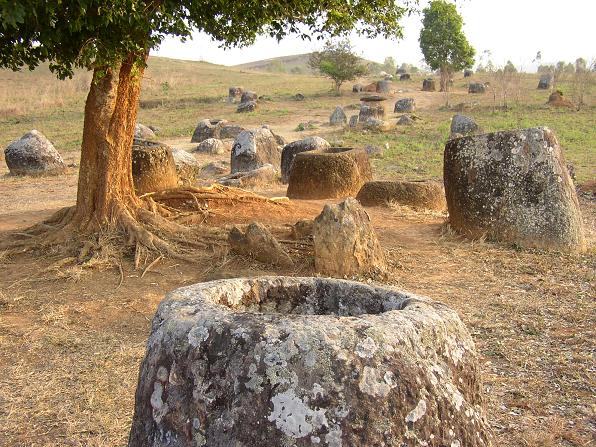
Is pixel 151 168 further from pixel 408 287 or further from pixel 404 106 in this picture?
pixel 404 106

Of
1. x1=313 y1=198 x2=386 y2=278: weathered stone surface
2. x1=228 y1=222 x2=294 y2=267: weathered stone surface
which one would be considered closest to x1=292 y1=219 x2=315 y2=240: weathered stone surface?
x1=228 y1=222 x2=294 y2=267: weathered stone surface

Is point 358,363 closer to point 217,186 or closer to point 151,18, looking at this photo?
point 151,18

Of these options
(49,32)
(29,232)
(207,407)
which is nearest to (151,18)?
(49,32)

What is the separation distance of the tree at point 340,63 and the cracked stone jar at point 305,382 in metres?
37.7

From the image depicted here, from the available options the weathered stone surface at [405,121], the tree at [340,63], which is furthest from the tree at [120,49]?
the tree at [340,63]

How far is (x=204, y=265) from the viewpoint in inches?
288

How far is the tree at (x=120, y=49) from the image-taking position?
5949 mm

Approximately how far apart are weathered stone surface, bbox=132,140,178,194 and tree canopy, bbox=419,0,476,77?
33.5 metres

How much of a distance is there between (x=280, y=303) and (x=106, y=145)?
537 centimetres

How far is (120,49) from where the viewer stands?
639 centimetres

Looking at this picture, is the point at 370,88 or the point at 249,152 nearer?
the point at 249,152

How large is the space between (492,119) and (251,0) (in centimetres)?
2088

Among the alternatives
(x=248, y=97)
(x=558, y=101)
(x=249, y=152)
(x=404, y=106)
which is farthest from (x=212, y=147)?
(x=558, y=101)

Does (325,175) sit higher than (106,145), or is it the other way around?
(106,145)
